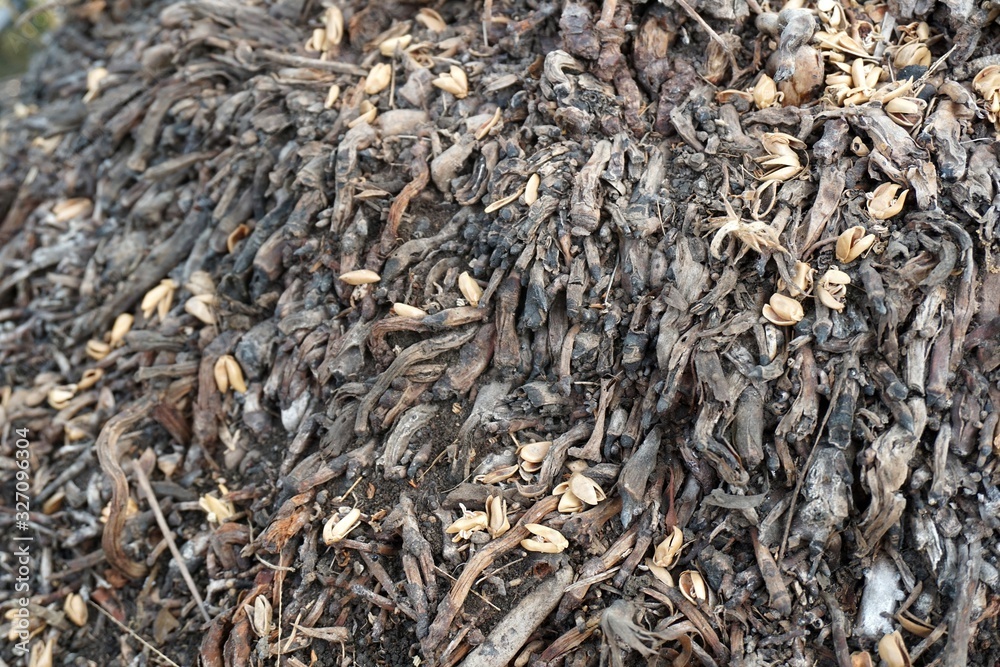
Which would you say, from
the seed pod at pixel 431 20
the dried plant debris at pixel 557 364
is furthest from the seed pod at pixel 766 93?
the seed pod at pixel 431 20

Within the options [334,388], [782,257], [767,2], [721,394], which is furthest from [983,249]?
[334,388]

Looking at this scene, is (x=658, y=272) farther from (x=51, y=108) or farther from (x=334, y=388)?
(x=51, y=108)

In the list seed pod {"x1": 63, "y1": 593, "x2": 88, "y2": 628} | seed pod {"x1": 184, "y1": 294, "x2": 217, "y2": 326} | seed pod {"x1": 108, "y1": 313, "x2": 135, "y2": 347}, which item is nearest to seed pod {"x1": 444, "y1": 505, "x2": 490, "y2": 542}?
seed pod {"x1": 184, "y1": 294, "x2": 217, "y2": 326}

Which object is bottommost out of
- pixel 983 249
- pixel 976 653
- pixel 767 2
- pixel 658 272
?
pixel 976 653

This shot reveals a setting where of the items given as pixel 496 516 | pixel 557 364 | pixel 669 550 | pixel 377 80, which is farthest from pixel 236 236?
pixel 669 550

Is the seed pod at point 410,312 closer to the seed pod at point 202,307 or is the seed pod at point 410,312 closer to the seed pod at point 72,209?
the seed pod at point 202,307

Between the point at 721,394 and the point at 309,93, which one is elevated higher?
the point at 309,93
